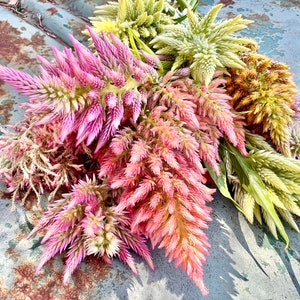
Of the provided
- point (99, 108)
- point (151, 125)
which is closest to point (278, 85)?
point (151, 125)

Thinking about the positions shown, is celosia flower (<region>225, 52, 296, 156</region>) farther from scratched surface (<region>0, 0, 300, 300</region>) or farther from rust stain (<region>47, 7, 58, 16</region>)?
rust stain (<region>47, 7, 58, 16</region>)

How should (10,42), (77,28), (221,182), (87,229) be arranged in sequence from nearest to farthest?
(87,229) → (221,182) → (10,42) → (77,28)

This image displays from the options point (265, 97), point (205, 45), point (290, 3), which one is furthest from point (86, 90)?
point (290, 3)

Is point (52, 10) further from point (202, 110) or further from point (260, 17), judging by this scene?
point (202, 110)

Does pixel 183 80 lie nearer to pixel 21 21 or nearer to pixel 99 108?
pixel 99 108

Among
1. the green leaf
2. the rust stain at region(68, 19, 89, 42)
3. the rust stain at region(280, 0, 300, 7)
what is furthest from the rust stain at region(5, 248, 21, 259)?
the rust stain at region(280, 0, 300, 7)

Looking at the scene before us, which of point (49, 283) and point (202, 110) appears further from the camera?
point (202, 110)
